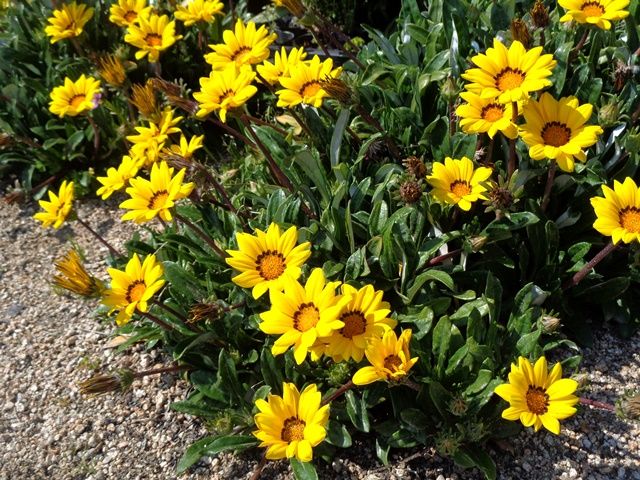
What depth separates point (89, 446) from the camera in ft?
8.70

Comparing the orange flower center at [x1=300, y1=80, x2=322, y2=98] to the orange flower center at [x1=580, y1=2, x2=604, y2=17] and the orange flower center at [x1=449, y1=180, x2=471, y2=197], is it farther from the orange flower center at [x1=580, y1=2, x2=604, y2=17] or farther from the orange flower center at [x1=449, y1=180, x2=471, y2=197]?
the orange flower center at [x1=580, y1=2, x2=604, y2=17]

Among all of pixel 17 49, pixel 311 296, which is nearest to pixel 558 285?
pixel 311 296

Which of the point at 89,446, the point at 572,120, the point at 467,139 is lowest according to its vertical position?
the point at 89,446

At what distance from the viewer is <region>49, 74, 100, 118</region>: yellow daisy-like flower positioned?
341cm

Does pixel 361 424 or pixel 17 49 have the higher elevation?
pixel 17 49

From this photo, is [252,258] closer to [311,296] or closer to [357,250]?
[311,296]

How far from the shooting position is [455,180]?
241 centimetres

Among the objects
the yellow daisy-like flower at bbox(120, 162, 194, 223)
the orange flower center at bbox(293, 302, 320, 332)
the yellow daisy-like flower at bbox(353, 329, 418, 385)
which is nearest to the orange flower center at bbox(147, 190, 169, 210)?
the yellow daisy-like flower at bbox(120, 162, 194, 223)

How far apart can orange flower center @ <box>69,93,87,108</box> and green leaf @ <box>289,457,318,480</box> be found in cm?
208

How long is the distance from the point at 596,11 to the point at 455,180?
82 cm

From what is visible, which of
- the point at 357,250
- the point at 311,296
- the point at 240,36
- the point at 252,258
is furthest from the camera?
the point at 240,36

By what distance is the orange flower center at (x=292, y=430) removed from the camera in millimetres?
2126

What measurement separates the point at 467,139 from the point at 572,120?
1.52 ft

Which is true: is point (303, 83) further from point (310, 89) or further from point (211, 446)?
point (211, 446)
